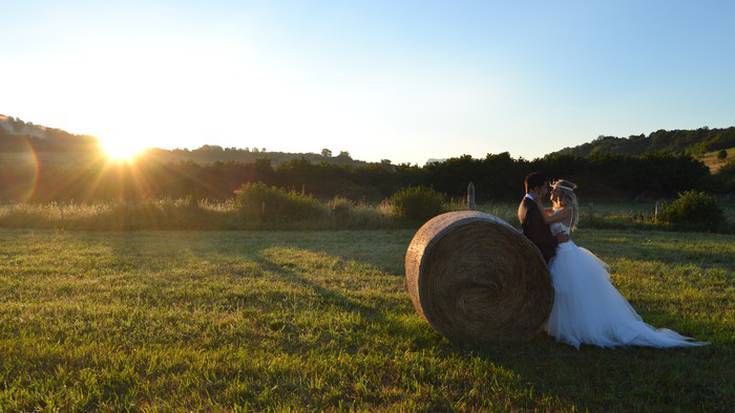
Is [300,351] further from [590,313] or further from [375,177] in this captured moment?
[375,177]

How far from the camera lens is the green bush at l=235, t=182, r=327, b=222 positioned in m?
21.3

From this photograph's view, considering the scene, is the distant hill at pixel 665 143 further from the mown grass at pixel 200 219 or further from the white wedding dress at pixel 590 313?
the white wedding dress at pixel 590 313

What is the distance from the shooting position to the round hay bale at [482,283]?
601 cm

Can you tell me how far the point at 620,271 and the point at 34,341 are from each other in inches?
370

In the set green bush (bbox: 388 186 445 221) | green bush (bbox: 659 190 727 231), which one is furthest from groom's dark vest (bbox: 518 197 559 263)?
green bush (bbox: 659 190 727 231)

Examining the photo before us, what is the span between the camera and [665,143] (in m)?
77.4

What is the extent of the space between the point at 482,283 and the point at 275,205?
16364 millimetres

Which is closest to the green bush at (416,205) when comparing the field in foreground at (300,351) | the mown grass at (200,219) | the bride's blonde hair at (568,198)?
the mown grass at (200,219)

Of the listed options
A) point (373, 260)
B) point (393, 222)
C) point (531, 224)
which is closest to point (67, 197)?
point (393, 222)

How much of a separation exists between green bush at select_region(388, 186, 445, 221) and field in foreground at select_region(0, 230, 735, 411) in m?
10.7

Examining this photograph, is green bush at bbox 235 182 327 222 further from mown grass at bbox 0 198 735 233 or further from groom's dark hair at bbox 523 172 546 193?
groom's dark hair at bbox 523 172 546 193

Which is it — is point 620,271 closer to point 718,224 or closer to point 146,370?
point 146,370

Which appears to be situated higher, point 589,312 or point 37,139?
point 37,139

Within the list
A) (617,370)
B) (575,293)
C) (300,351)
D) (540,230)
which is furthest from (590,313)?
(300,351)
